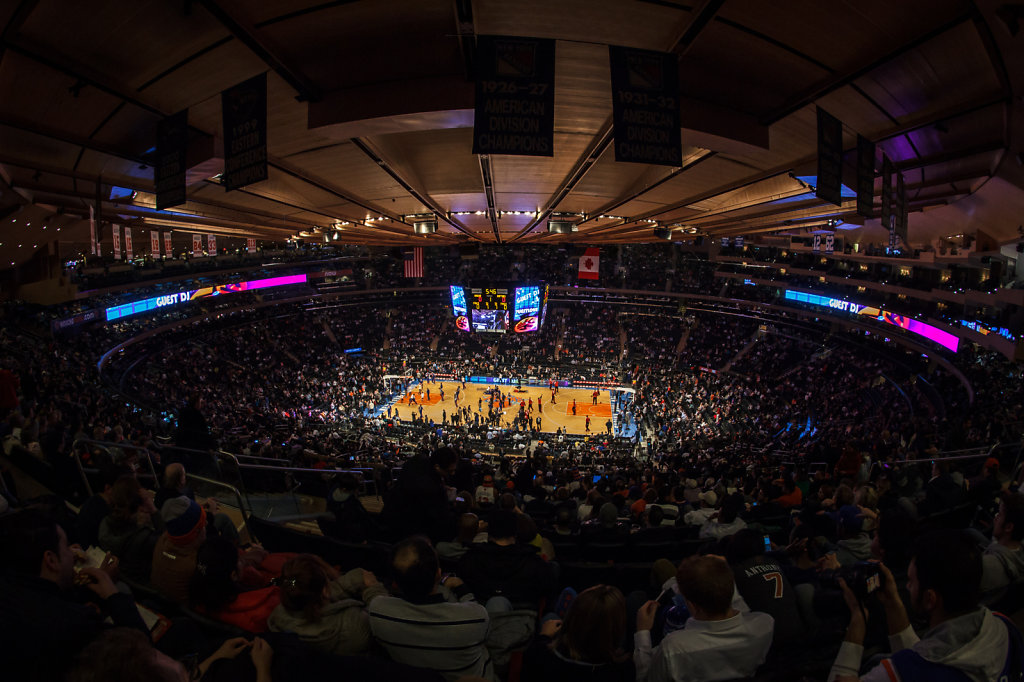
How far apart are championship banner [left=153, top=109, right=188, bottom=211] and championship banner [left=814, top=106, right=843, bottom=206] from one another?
746 cm

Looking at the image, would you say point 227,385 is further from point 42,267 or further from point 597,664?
point 597,664

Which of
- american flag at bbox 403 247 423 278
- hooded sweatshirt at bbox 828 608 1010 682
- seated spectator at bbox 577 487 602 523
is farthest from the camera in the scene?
american flag at bbox 403 247 423 278

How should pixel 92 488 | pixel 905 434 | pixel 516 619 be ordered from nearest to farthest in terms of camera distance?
pixel 516 619, pixel 92 488, pixel 905 434

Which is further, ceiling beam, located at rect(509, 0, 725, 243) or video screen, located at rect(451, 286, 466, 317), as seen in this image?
video screen, located at rect(451, 286, 466, 317)

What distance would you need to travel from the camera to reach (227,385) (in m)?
27.4

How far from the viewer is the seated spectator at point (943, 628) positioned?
2.04m

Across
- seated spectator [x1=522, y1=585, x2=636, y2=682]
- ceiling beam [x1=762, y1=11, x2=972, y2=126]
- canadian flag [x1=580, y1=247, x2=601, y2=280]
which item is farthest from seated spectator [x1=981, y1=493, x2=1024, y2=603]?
canadian flag [x1=580, y1=247, x2=601, y2=280]

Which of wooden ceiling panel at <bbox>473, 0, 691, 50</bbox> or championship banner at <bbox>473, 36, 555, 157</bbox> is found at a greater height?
wooden ceiling panel at <bbox>473, 0, 691, 50</bbox>

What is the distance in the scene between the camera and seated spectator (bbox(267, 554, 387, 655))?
2.62m

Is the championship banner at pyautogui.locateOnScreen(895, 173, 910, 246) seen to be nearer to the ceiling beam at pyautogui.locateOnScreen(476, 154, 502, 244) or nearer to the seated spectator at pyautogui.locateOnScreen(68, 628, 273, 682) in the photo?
the ceiling beam at pyautogui.locateOnScreen(476, 154, 502, 244)

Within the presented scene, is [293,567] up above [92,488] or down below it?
above

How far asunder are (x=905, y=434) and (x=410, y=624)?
18.7m

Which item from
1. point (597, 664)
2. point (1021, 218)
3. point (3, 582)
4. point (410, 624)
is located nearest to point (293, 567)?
point (410, 624)

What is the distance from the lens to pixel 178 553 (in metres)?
3.41
